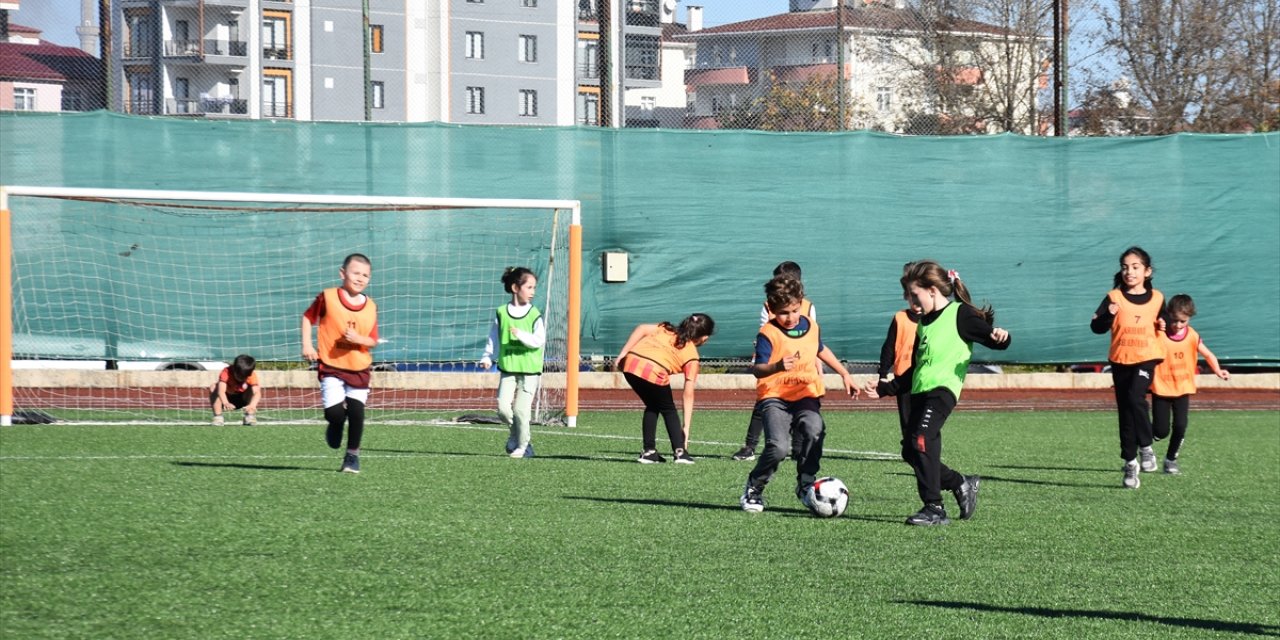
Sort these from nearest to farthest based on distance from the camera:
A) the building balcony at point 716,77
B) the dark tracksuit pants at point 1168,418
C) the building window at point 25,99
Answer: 1. the dark tracksuit pants at point 1168,418
2. the building window at point 25,99
3. the building balcony at point 716,77

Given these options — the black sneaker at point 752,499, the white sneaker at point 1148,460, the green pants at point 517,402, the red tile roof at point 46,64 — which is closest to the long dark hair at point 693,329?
the green pants at point 517,402

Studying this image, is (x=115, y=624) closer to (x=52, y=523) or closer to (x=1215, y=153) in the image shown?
(x=52, y=523)

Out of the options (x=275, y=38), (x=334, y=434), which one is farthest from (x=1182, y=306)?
(x=275, y=38)

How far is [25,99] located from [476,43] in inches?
222

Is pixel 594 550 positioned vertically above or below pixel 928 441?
below

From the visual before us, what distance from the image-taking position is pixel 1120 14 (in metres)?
24.8

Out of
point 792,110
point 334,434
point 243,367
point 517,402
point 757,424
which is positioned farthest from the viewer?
point 792,110

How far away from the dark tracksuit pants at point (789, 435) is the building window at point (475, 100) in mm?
12344

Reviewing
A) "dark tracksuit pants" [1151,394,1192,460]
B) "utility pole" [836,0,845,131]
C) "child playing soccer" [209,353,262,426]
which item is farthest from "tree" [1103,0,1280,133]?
"child playing soccer" [209,353,262,426]

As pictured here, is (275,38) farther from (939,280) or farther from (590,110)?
(939,280)

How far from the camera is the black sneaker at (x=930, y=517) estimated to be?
8711 mm

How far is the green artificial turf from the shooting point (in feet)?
19.6

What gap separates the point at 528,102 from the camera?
20797 millimetres

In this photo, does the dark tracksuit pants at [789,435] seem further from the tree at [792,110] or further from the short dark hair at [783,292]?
the tree at [792,110]
